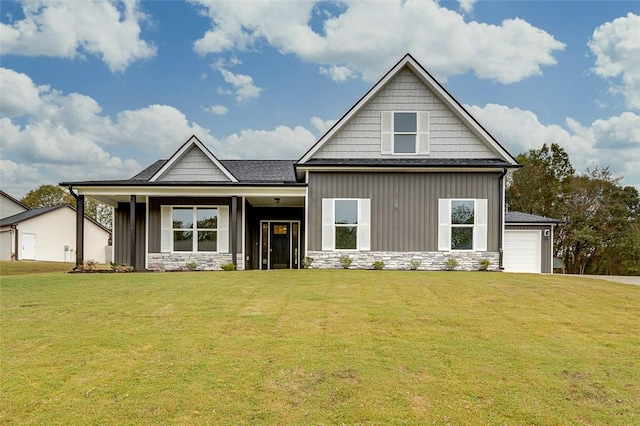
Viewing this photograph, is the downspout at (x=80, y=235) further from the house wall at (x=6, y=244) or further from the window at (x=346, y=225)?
the house wall at (x=6, y=244)

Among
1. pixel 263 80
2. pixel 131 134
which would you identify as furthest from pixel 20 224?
pixel 263 80

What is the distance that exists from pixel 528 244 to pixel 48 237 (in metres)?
35.7

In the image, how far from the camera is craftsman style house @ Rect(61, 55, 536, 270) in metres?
15.2

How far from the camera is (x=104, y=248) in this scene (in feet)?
131

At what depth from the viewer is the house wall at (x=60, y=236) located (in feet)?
113

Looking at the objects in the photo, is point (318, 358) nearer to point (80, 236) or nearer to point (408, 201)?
point (408, 201)

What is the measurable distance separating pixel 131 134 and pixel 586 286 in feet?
83.0

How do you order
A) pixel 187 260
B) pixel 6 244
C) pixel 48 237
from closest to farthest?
1. pixel 187 260
2. pixel 6 244
3. pixel 48 237

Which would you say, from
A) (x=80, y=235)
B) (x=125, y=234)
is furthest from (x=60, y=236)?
(x=80, y=235)

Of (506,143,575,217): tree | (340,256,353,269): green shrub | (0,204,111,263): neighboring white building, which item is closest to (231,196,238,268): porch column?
(340,256,353,269): green shrub

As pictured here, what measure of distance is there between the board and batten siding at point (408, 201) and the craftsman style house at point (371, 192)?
0.12ft

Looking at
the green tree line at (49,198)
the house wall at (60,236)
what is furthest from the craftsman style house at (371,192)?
the green tree line at (49,198)

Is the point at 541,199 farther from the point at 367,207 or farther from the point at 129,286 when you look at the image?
the point at 129,286

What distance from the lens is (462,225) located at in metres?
15.2
